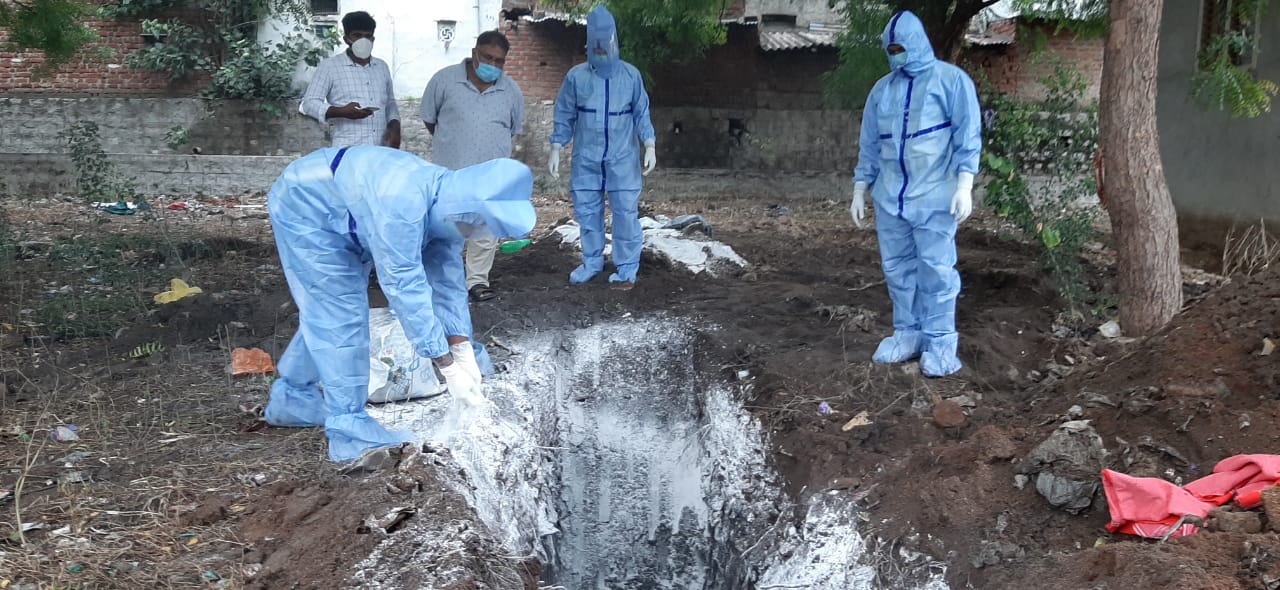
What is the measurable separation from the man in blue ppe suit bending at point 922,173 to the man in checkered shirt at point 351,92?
287 centimetres

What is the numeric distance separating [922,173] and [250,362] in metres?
3.56

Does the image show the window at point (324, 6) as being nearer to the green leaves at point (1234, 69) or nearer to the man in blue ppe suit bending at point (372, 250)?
the green leaves at point (1234, 69)

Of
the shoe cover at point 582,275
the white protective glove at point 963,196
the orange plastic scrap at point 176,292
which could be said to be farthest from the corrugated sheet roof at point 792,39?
the orange plastic scrap at point 176,292

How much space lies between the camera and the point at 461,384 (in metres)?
3.61

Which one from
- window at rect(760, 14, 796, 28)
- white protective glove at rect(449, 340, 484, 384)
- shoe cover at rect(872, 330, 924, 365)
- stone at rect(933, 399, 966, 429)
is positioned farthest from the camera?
window at rect(760, 14, 796, 28)

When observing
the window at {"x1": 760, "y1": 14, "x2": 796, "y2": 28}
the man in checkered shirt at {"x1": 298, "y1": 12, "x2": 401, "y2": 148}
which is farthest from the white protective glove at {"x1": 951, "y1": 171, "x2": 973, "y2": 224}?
the window at {"x1": 760, "y1": 14, "x2": 796, "y2": 28}

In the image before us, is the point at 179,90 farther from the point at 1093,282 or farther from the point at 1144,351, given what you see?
the point at 1144,351

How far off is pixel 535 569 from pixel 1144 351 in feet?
9.42

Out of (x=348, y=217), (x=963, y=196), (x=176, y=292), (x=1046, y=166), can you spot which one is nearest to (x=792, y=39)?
(x=1046, y=166)

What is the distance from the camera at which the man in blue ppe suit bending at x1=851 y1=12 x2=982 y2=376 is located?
4.69 m

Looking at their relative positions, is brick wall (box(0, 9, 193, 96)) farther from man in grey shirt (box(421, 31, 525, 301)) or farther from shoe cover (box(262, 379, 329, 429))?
shoe cover (box(262, 379, 329, 429))

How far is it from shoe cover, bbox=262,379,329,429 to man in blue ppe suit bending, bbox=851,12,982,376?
9.39 ft

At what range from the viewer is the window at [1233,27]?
6.82 metres

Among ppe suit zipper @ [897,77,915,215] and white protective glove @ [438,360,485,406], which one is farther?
ppe suit zipper @ [897,77,915,215]
